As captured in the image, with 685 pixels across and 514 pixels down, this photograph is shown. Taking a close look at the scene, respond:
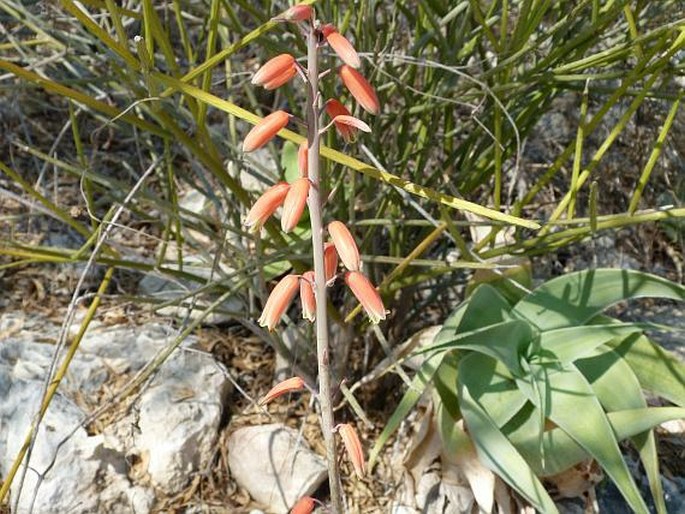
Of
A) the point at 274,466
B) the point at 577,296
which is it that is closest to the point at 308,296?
the point at 577,296

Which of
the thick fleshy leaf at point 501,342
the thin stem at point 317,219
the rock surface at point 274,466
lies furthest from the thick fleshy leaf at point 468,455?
the thin stem at point 317,219

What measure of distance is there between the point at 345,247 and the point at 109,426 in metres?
1.32

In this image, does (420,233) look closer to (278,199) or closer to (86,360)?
(86,360)

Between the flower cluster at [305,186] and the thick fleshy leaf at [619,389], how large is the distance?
0.93 metres

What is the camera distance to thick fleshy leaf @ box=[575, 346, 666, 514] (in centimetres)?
193

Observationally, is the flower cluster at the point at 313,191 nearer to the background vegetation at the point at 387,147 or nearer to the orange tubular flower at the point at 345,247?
the orange tubular flower at the point at 345,247

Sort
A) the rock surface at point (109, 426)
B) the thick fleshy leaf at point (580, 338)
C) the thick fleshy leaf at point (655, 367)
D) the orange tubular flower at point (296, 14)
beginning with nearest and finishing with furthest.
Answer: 1. the orange tubular flower at point (296, 14)
2. the thick fleshy leaf at point (580, 338)
3. the thick fleshy leaf at point (655, 367)
4. the rock surface at point (109, 426)

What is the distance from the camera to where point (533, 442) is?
195cm

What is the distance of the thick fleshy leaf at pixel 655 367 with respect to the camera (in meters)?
2.03

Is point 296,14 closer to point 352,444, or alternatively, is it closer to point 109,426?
point 352,444

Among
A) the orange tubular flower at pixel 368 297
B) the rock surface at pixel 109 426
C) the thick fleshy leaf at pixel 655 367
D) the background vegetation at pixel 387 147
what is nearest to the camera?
the orange tubular flower at pixel 368 297

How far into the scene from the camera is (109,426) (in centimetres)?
234

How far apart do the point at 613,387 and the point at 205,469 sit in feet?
3.38

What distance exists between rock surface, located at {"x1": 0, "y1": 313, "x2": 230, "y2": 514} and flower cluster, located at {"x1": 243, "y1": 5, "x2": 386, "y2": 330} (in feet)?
3.18
